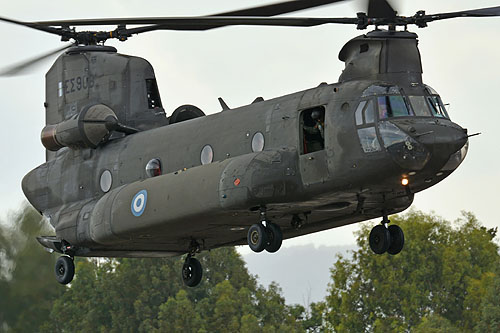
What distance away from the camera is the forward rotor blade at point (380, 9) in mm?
29172

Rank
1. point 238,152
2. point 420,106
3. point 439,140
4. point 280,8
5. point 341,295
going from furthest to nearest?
point 341,295 < point 238,152 < point 280,8 < point 420,106 < point 439,140

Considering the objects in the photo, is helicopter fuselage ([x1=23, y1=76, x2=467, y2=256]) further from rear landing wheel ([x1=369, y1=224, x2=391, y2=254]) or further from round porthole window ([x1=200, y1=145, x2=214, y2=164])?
rear landing wheel ([x1=369, y1=224, x2=391, y2=254])

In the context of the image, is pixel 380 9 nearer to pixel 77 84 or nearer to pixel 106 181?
pixel 106 181

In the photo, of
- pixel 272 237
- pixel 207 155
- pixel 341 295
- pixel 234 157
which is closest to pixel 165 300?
pixel 341 295

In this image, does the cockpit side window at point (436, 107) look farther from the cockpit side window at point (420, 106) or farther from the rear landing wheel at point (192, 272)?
the rear landing wheel at point (192, 272)

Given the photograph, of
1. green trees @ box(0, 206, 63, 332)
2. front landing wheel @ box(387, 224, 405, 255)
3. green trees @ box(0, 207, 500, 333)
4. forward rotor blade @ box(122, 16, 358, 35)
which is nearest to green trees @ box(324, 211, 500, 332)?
green trees @ box(0, 207, 500, 333)

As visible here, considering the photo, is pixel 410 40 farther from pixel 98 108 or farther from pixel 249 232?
pixel 98 108

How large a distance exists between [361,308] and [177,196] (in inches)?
1769

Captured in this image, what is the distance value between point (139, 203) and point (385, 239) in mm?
5600

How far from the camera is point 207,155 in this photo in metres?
31.6

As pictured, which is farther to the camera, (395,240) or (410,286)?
(410,286)

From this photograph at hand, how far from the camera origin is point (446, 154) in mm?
28344

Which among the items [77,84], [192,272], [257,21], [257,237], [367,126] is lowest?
[257,237]

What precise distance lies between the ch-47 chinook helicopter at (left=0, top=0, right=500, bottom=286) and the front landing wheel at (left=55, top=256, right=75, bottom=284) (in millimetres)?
42
